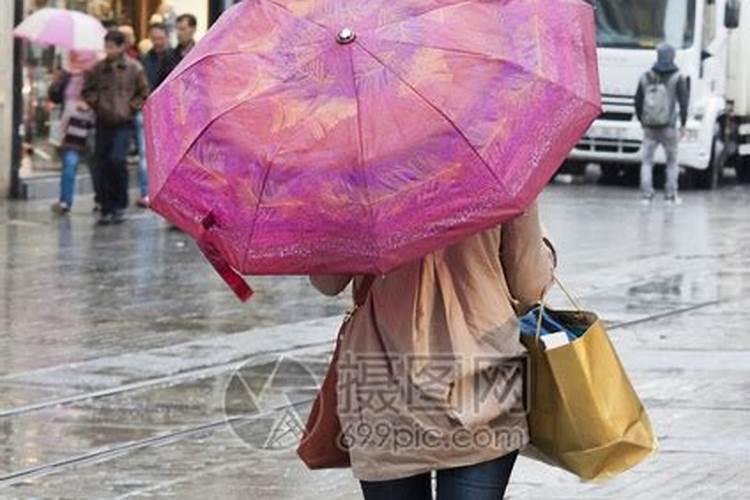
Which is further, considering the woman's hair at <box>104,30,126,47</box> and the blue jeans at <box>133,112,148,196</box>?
the blue jeans at <box>133,112,148,196</box>

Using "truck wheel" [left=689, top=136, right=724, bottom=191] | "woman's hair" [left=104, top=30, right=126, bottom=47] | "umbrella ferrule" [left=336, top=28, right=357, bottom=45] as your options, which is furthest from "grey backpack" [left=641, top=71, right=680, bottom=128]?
"umbrella ferrule" [left=336, top=28, right=357, bottom=45]

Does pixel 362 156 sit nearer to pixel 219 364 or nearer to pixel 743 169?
pixel 219 364

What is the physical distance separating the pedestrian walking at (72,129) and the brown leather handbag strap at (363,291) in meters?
14.9

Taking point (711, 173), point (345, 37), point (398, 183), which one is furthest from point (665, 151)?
point (398, 183)

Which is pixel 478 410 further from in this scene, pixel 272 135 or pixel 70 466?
pixel 70 466

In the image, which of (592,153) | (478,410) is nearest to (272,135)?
(478,410)

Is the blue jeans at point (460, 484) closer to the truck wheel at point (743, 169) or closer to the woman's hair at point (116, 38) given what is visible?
the woman's hair at point (116, 38)

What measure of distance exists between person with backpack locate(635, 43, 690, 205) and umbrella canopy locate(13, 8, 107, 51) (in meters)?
6.96

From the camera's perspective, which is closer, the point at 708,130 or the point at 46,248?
the point at 46,248

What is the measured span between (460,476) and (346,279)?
1.68 ft

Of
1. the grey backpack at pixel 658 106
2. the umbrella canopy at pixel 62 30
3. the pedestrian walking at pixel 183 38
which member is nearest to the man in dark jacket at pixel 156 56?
the pedestrian walking at pixel 183 38

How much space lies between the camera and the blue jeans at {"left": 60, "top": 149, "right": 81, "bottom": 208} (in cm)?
1944

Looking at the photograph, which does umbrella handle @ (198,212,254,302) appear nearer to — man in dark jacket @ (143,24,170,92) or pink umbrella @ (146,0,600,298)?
pink umbrella @ (146,0,600,298)

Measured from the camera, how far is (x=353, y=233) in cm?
411
